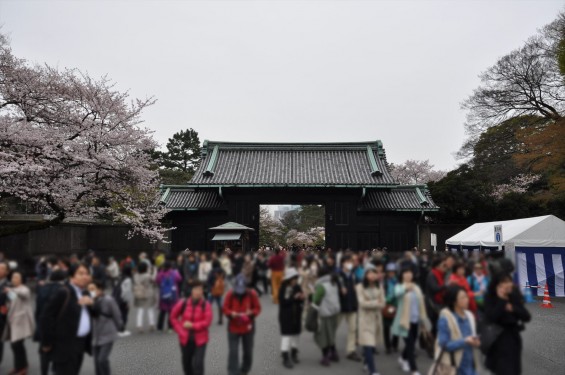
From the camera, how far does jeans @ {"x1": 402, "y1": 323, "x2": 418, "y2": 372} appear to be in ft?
16.8

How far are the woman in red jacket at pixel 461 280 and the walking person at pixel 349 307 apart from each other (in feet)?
4.42

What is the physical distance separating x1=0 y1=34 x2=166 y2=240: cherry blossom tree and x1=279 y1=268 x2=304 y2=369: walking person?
11402 mm

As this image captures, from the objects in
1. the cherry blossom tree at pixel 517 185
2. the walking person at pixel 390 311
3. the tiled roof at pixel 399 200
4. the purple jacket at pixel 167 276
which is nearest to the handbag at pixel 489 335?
the walking person at pixel 390 311

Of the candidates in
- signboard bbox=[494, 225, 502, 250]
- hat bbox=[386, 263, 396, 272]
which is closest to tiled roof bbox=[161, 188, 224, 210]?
signboard bbox=[494, 225, 502, 250]

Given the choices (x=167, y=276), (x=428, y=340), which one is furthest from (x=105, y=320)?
(x=428, y=340)

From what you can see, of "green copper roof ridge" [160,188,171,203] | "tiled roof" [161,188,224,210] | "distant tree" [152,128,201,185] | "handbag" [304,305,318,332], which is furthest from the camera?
"distant tree" [152,128,201,185]

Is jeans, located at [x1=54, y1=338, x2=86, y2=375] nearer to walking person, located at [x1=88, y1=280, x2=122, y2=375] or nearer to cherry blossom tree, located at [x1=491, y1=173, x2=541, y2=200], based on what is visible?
walking person, located at [x1=88, y1=280, x2=122, y2=375]

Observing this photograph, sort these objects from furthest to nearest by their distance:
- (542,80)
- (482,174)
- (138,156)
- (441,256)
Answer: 1. (482,174)
2. (542,80)
3. (138,156)
4. (441,256)

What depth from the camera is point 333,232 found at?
832 inches

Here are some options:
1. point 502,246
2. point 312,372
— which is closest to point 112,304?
point 312,372

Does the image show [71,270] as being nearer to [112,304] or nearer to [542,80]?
[112,304]

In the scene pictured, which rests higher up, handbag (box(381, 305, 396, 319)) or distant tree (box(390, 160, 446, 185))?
distant tree (box(390, 160, 446, 185))

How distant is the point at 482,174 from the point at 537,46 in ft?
36.9

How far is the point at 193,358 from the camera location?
499 cm
